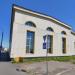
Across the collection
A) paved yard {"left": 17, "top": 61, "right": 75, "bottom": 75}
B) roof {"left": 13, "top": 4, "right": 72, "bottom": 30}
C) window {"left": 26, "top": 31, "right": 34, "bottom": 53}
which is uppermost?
roof {"left": 13, "top": 4, "right": 72, "bottom": 30}

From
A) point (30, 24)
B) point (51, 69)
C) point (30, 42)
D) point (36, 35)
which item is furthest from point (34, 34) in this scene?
point (51, 69)

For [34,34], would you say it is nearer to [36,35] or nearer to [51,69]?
[36,35]

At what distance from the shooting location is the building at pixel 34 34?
28891mm

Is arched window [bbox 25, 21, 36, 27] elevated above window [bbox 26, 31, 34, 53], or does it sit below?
above

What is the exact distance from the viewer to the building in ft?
94.8

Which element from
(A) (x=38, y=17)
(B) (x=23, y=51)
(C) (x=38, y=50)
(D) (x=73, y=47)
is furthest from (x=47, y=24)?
(D) (x=73, y=47)

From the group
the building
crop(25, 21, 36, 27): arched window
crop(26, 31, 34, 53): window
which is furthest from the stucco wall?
crop(26, 31, 34, 53): window

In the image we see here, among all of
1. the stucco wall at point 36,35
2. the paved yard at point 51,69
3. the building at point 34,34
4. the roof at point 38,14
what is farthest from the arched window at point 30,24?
→ the paved yard at point 51,69

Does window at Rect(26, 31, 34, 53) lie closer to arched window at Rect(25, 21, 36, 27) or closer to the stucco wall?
the stucco wall

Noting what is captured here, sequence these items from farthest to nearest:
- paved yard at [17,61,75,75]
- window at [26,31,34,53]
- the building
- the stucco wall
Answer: window at [26,31,34,53] → the building → the stucco wall → paved yard at [17,61,75,75]

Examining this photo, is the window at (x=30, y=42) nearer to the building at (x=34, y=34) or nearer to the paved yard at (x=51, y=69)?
the building at (x=34, y=34)

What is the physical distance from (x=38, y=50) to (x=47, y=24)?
19.2ft

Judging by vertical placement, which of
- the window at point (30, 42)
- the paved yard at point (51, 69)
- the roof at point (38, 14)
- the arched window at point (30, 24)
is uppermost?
the roof at point (38, 14)

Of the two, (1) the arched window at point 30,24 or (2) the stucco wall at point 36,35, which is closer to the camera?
(2) the stucco wall at point 36,35
